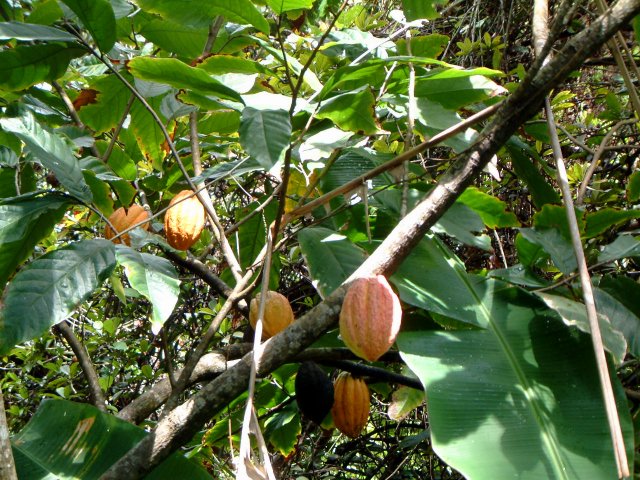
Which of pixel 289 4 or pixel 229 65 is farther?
pixel 229 65

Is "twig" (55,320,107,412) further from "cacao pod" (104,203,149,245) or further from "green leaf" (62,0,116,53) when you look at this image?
"green leaf" (62,0,116,53)

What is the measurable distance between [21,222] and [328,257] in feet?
2.11

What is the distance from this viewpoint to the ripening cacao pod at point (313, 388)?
1617mm

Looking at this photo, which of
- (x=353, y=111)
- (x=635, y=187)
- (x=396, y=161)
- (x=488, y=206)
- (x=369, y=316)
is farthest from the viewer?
(x=635, y=187)

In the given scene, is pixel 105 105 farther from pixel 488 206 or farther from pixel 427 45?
pixel 488 206

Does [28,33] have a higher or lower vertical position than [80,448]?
higher

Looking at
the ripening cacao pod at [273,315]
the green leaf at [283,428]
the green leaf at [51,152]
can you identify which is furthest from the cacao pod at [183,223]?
the green leaf at [283,428]

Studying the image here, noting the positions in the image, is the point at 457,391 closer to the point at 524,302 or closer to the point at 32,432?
the point at 524,302

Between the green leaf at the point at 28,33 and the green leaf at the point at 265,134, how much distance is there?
394 mm

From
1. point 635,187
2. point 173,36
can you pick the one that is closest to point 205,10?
point 173,36

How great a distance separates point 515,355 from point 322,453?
207cm

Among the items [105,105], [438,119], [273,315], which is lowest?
[273,315]

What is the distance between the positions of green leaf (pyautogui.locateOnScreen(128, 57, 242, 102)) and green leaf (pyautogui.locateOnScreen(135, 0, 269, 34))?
3.9 inches

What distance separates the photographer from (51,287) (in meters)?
1.15
